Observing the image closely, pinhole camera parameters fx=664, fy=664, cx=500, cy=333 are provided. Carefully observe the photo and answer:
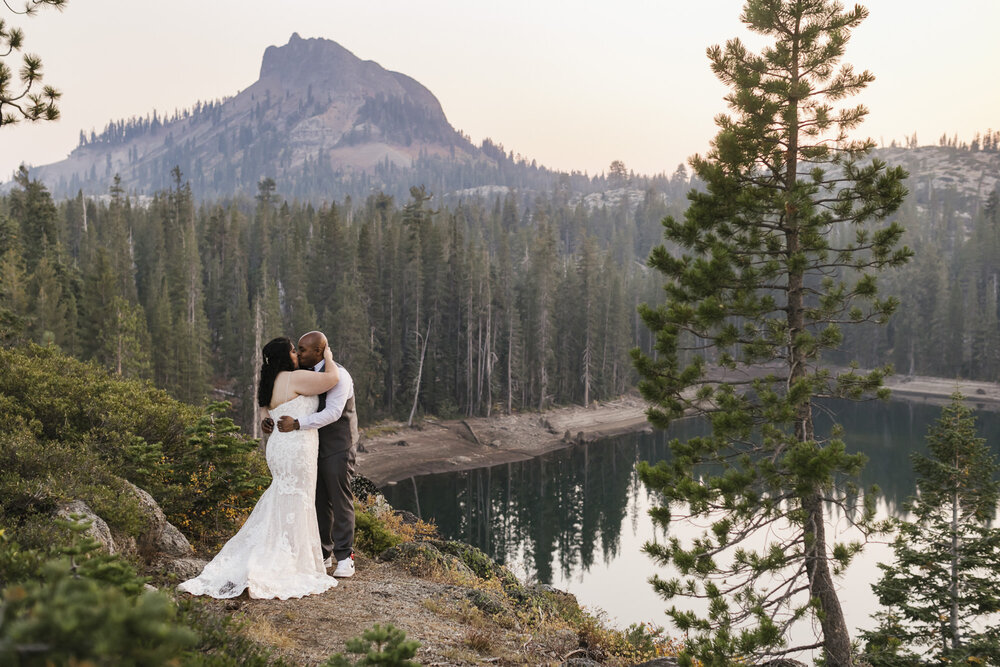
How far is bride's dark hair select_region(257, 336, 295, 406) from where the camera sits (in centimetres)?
659

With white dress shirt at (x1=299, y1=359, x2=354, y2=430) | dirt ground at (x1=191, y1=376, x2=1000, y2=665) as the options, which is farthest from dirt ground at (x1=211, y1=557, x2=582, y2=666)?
white dress shirt at (x1=299, y1=359, x2=354, y2=430)

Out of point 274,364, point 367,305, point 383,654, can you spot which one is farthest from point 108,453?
point 367,305

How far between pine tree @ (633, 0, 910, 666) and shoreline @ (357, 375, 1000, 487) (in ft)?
100

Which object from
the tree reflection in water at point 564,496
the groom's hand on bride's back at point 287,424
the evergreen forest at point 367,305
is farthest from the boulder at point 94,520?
the evergreen forest at point 367,305

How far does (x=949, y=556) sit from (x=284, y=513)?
1327 cm

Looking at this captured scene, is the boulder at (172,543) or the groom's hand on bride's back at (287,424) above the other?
the groom's hand on bride's back at (287,424)

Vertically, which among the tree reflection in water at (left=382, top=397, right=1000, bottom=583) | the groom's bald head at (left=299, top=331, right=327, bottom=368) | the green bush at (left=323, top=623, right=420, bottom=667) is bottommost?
the tree reflection in water at (left=382, top=397, right=1000, bottom=583)

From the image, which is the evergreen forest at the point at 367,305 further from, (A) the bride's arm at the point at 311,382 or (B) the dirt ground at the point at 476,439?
(A) the bride's arm at the point at 311,382

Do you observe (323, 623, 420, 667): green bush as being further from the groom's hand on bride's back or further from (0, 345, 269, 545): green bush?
(0, 345, 269, 545): green bush

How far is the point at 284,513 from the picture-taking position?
20.8ft

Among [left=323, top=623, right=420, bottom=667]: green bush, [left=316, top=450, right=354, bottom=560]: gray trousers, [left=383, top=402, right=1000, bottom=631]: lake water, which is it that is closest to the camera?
[left=323, top=623, right=420, bottom=667]: green bush

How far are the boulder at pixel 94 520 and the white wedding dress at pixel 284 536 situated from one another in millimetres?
911

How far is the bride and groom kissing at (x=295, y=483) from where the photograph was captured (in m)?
6.11

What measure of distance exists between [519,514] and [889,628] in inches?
921
